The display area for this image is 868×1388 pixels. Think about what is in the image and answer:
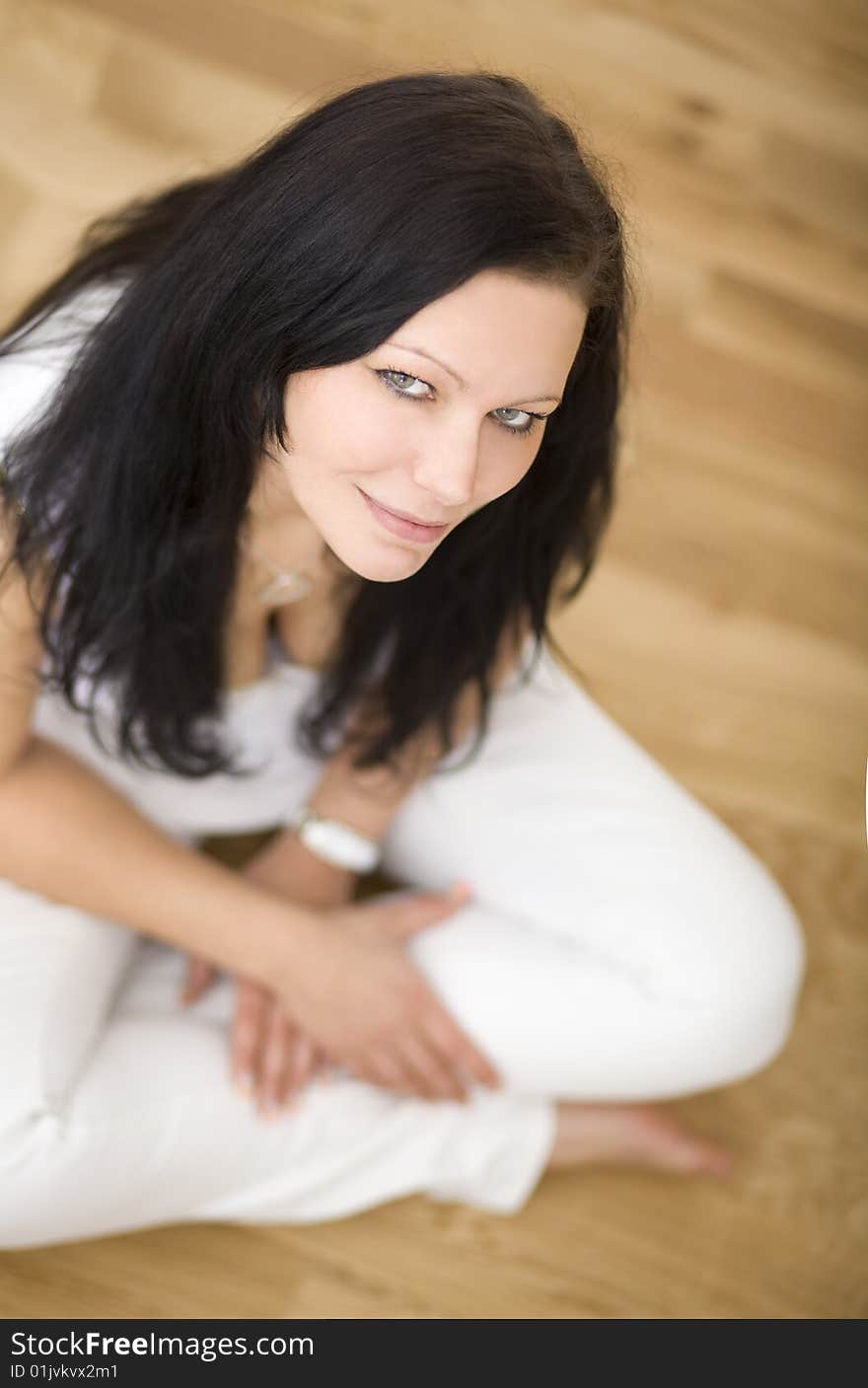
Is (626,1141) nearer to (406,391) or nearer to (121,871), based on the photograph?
(121,871)

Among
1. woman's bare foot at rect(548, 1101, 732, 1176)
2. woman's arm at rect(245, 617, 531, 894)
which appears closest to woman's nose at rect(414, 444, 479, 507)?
woman's arm at rect(245, 617, 531, 894)

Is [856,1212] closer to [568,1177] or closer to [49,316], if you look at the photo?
[568,1177]

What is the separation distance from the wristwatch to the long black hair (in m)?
0.06

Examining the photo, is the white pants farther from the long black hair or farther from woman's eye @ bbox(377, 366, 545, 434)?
woman's eye @ bbox(377, 366, 545, 434)

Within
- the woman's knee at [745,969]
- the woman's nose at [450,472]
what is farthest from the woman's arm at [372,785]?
→ the woman's nose at [450,472]

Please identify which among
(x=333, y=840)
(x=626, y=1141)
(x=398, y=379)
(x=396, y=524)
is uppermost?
(x=398, y=379)

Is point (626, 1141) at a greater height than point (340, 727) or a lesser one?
lesser

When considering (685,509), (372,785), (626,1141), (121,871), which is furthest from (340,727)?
(685,509)

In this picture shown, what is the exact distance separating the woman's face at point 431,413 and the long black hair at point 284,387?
14 mm

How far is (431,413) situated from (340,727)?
49 centimetres

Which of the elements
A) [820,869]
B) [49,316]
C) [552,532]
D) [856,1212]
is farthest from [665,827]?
[49,316]

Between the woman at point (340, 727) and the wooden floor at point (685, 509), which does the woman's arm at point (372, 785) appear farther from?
the wooden floor at point (685, 509)

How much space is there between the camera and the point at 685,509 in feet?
5.68

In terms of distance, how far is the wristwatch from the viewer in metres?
1.23
